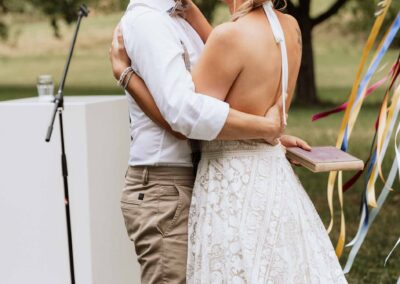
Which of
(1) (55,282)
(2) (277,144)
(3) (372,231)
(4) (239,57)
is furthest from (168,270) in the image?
(3) (372,231)

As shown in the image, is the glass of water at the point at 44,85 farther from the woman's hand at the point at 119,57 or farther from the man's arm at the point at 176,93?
the man's arm at the point at 176,93

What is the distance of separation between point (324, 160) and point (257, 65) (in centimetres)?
39

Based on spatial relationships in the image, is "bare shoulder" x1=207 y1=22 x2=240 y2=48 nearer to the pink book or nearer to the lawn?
the pink book

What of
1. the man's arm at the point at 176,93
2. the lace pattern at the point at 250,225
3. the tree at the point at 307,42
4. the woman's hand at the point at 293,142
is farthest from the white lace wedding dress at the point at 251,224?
the tree at the point at 307,42

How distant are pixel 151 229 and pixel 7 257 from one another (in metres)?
1.43

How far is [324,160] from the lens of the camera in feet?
8.48

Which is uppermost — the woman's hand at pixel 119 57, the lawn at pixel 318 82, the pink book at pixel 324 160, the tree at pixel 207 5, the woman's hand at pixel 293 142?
the woman's hand at pixel 119 57

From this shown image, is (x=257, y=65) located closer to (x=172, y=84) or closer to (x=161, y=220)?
(x=172, y=84)

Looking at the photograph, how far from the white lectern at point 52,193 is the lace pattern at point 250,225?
116 cm

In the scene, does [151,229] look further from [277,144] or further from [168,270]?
[277,144]

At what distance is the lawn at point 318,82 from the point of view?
628 centimetres

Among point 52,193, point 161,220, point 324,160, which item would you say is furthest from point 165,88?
point 52,193

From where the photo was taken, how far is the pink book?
254 centimetres

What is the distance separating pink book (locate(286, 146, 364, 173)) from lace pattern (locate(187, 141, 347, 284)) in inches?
3.7
